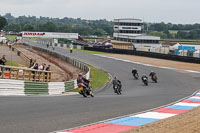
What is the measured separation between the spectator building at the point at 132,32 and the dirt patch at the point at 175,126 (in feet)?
384

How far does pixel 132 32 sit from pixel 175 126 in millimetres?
127217

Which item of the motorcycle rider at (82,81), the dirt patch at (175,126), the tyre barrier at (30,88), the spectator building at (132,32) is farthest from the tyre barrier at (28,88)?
the spectator building at (132,32)

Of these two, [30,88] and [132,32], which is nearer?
[30,88]

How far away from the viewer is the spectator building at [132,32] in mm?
128500

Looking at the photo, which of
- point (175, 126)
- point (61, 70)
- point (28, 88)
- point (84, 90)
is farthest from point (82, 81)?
point (61, 70)

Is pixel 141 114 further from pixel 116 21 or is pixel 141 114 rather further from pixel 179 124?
pixel 116 21

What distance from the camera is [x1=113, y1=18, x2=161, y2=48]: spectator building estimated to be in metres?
128

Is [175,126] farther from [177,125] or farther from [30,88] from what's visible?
[30,88]

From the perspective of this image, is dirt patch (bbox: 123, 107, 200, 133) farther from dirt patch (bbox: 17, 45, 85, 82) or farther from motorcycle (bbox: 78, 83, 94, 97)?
dirt patch (bbox: 17, 45, 85, 82)

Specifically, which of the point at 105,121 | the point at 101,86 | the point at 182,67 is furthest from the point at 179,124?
the point at 182,67

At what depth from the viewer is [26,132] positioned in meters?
8.88

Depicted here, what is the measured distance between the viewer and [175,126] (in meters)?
10.1

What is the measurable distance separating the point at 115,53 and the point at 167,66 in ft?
84.6

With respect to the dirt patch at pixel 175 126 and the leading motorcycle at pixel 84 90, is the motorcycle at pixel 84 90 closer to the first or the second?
the leading motorcycle at pixel 84 90
